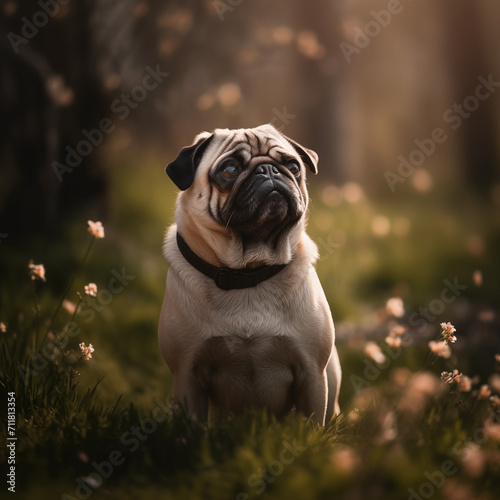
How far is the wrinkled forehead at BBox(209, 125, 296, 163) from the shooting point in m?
3.47

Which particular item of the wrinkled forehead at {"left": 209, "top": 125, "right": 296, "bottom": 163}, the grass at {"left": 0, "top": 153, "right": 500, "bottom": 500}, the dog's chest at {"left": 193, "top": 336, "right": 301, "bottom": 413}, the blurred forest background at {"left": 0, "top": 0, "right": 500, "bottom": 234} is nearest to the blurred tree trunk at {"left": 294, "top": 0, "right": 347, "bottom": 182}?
the blurred forest background at {"left": 0, "top": 0, "right": 500, "bottom": 234}

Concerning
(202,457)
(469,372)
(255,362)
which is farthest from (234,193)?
(469,372)

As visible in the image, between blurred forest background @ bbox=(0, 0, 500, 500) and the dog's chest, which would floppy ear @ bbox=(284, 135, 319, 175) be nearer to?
the dog's chest

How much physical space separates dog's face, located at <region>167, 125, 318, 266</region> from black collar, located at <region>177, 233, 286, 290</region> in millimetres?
130

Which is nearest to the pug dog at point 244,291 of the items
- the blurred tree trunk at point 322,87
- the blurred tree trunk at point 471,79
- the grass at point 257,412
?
the grass at point 257,412

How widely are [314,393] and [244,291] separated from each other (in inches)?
28.3

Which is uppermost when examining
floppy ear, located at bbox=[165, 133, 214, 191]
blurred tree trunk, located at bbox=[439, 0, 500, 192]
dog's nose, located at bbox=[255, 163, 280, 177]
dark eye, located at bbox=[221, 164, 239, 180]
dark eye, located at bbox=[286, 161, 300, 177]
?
blurred tree trunk, located at bbox=[439, 0, 500, 192]

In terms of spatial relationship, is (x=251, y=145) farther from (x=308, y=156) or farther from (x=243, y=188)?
(x=308, y=156)

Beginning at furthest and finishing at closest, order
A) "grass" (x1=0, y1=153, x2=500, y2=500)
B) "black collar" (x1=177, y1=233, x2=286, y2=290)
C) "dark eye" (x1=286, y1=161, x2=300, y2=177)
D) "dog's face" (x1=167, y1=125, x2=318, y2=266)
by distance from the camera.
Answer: "dark eye" (x1=286, y1=161, x2=300, y2=177), "black collar" (x1=177, y1=233, x2=286, y2=290), "dog's face" (x1=167, y1=125, x2=318, y2=266), "grass" (x1=0, y1=153, x2=500, y2=500)

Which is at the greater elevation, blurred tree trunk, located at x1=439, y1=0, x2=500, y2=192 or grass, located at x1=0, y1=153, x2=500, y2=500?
blurred tree trunk, located at x1=439, y1=0, x2=500, y2=192

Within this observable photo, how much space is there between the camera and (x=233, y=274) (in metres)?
3.45

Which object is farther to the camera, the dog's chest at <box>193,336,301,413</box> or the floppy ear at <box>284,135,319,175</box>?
the floppy ear at <box>284,135,319,175</box>

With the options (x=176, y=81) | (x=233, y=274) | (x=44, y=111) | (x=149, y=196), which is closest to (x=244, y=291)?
(x=233, y=274)

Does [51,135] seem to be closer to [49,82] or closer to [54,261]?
[49,82]
